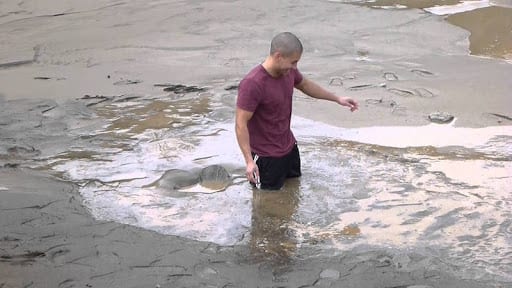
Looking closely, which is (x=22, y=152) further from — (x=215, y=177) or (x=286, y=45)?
(x=286, y=45)

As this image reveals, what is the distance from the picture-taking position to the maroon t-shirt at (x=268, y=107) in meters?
4.91

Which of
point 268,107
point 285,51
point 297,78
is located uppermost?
point 285,51

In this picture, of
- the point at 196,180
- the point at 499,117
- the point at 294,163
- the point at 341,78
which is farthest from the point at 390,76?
the point at 196,180

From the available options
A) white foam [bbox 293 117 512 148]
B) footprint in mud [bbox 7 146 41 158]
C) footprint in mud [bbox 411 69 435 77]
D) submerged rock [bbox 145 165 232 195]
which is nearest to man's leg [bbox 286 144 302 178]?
submerged rock [bbox 145 165 232 195]

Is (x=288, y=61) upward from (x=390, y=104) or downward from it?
upward

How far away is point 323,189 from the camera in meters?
5.46

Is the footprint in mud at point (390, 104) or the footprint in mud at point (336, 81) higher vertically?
the footprint in mud at point (336, 81)

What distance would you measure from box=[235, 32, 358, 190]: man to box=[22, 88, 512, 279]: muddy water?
234 millimetres

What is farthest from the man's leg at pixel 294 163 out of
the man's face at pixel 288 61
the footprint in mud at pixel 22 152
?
the footprint in mud at pixel 22 152

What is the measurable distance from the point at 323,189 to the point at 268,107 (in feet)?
2.76

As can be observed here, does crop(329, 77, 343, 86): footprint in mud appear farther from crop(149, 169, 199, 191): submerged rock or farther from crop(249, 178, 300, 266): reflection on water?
crop(149, 169, 199, 191): submerged rock

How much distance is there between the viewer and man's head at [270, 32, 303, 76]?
471 centimetres

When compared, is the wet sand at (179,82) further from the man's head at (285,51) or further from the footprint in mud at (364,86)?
the man's head at (285,51)

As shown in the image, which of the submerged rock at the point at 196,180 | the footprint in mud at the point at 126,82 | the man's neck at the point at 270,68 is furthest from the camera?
the footprint in mud at the point at 126,82
